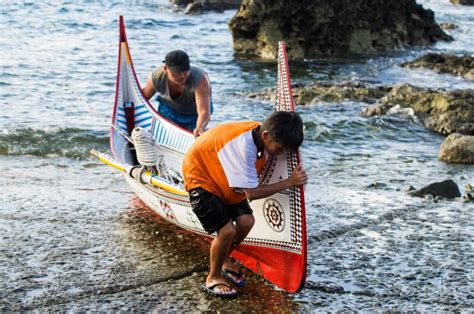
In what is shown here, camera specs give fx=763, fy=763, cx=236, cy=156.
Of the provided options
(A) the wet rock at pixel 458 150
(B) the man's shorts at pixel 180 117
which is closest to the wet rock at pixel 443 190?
(A) the wet rock at pixel 458 150

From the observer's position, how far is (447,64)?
17359mm

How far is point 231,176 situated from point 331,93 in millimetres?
9429

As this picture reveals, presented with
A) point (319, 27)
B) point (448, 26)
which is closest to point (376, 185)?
point (319, 27)

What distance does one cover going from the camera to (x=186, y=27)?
82.5ft

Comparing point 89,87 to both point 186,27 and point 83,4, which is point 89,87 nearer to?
point 186,27

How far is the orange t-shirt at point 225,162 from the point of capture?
489cm

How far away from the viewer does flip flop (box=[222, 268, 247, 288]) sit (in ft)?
18.0

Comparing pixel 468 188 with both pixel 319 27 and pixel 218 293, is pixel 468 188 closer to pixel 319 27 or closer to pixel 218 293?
pixel 218 293

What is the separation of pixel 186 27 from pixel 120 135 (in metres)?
17.4

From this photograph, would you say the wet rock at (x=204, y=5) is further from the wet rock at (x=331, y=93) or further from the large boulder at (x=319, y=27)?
the wet rock at (x=331, y=93)

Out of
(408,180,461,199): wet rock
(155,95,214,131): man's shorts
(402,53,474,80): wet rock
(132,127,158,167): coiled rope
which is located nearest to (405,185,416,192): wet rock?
(408,180,461,199): wet rock

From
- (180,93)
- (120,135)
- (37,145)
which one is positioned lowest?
(37,145)

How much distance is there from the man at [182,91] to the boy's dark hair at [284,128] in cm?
219

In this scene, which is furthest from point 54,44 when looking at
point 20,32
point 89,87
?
point 89,87
